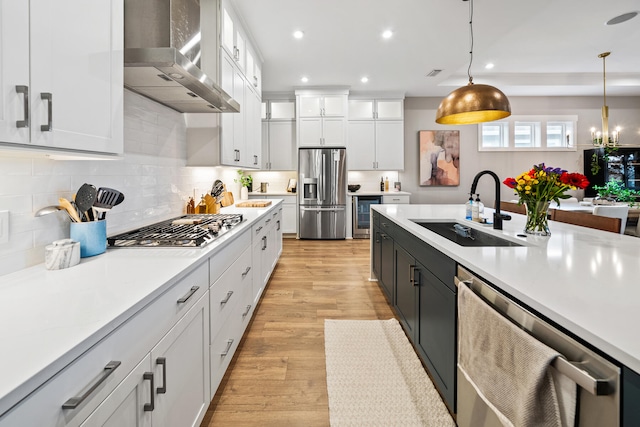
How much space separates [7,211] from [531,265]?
1.92 metres

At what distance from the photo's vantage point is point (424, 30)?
367cm

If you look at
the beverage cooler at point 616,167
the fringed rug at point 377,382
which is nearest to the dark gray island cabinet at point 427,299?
the fringed rug at point 377,382

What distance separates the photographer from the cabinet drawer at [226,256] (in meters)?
1.52

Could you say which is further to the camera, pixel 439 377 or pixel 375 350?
pixel 375 350

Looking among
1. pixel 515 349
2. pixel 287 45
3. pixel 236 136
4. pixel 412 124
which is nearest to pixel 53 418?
pixel 515 349

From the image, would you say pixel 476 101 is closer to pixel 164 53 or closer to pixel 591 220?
pixel 591 220

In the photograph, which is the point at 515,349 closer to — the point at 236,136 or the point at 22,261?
the point at 22,261

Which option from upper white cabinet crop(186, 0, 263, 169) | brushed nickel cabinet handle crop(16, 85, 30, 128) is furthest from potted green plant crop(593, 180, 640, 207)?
brushed nickel cabinet handle crop(16, 85, 30, 128)

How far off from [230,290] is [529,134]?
283 inches

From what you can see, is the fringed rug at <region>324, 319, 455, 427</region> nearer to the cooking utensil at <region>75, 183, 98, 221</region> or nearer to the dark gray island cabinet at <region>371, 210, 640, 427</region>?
the dark gray island cabinet at <region>371, 210, 640, 427</region>

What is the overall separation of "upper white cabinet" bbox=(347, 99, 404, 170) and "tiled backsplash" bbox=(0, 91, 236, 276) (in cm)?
357

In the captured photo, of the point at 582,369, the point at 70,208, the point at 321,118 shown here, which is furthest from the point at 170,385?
the point at 321,118

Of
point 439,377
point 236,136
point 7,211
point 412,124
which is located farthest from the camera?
point 412,124

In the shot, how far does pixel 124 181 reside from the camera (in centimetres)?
186
